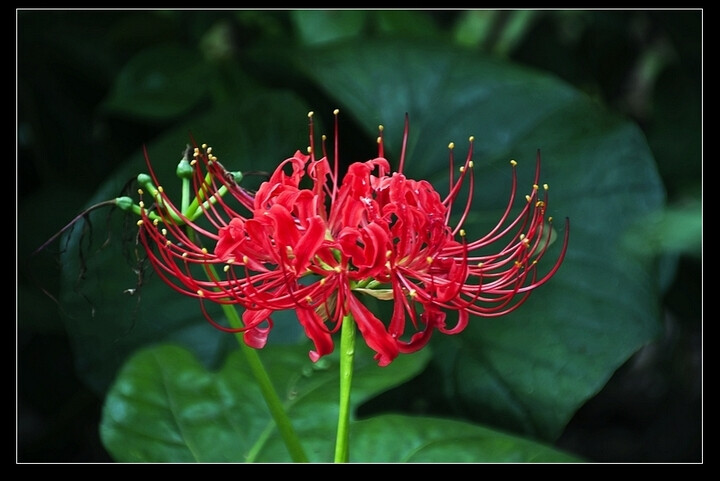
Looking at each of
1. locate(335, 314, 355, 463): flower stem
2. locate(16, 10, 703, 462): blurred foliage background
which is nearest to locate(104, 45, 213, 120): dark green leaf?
locate(16, 10, 703, 462): blurred foliage background

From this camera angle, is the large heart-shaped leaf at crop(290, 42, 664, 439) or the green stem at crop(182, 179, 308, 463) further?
the large heart-shaped leaf at crop(290, 42, 664, 439)

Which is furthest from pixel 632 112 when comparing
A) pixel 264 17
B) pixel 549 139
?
pixel 264 17

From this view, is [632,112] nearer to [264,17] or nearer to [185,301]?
[264,17]

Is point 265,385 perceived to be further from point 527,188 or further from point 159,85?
point 159,85

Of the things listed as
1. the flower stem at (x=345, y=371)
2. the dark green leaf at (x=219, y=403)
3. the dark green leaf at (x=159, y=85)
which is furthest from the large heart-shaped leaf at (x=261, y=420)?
the dark green leaf at (x=159, y=85)

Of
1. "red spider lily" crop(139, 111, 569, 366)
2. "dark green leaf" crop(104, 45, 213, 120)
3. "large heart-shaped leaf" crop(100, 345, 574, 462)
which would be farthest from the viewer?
"dark green leaf" crop(104, 45, 213, 120)

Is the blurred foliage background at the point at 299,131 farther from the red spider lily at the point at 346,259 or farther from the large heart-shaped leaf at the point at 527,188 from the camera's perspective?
the red spider lily at the point at 346,259

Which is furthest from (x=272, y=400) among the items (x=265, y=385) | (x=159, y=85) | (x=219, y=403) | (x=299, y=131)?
(x=159, y=85)

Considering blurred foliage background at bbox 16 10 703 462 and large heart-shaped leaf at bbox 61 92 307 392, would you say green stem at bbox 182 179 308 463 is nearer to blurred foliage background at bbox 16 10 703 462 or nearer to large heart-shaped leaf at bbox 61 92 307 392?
large heart-shaped leaf at bbox 61 92 307 392
